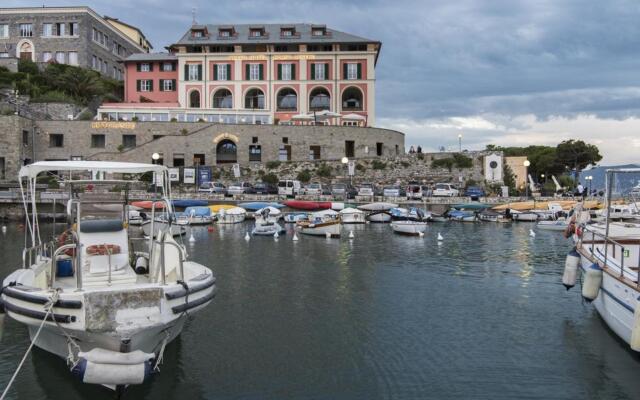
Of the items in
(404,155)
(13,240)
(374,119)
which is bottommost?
(13,240)

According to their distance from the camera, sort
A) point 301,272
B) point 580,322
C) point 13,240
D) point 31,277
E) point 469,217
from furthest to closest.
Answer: point 469,217
point 13,240
point 301,272
point 580,322
point 31,277

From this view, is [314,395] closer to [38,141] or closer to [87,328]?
[87,328]

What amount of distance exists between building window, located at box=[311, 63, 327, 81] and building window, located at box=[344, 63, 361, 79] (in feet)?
9.47

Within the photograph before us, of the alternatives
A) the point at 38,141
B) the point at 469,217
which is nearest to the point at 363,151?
the point at 469,217

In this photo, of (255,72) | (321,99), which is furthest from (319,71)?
(255,72)

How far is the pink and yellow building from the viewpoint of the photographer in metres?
79.9

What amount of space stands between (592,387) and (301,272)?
17.1 meters

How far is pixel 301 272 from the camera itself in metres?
29.2

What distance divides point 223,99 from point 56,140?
22446 millimetres

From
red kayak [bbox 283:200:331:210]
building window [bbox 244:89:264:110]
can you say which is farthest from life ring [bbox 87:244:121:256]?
building window [bbox 244:89:264:110]

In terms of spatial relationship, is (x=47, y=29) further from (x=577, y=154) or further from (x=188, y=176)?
(x=577, y=154)

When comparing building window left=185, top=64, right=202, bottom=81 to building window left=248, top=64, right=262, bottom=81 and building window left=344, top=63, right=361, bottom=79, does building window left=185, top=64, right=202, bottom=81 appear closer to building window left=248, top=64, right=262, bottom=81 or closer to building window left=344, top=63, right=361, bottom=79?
building window left=248, top=64, right=262, bottom=81

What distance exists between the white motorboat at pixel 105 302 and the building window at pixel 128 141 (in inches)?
2388

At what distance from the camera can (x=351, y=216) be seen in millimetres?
55906
